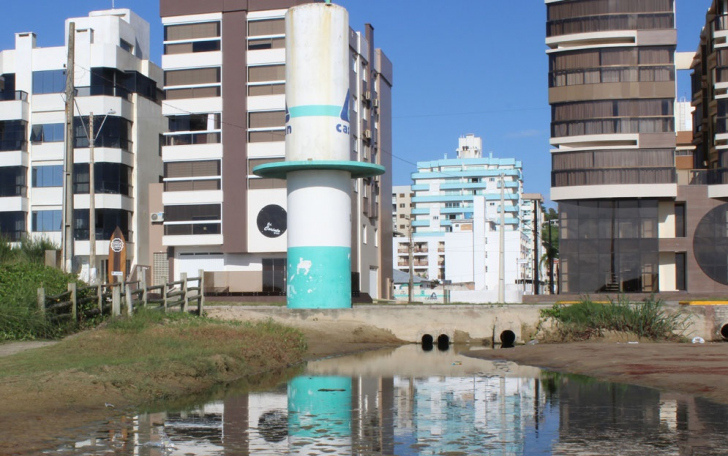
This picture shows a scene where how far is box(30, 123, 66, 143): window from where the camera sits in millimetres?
71875

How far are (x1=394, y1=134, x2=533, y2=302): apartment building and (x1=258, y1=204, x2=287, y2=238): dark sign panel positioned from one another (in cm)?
6210

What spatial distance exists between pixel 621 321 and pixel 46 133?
173ft

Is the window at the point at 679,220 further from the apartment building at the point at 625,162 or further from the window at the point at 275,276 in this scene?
the window at the point at 275,276

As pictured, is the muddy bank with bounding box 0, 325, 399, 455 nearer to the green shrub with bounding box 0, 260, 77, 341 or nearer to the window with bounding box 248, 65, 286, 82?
the green shrub with bounding box 0, 260, 77, 341

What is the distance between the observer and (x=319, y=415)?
1650 cm

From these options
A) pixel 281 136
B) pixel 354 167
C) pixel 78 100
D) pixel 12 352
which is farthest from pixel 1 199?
pixel 12 352

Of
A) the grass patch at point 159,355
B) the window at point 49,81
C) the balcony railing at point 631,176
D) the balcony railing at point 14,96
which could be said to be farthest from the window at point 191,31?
the grass patch at point 159,355

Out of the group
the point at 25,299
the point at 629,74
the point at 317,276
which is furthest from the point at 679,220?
the point at 25,299

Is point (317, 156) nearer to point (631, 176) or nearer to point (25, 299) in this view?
point (25, 299)

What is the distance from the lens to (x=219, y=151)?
70.2 m

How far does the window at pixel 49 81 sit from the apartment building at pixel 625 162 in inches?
1476

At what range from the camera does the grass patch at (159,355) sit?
18.2 metres

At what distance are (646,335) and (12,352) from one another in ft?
72.6

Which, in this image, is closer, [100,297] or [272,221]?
[100,297]
